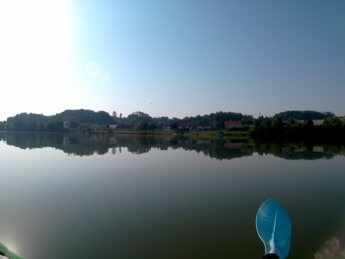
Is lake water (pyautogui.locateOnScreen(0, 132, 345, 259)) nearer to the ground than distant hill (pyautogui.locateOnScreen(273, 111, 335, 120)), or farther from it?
nearer to the ground

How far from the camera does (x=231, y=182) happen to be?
44.1ft

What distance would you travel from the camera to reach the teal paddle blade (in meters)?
4.83

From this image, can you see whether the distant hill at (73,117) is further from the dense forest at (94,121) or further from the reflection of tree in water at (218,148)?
the reflection of tree in water at (218,148)

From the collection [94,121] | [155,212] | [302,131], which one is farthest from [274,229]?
[94,121]

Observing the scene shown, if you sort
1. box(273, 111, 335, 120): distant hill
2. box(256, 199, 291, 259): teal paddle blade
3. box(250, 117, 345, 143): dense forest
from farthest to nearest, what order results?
box(273, 111, 335, 120): distant hill < box(250, 117, 345, 143): dense forest < box(256, 199, 291, 259): teal paddle blade

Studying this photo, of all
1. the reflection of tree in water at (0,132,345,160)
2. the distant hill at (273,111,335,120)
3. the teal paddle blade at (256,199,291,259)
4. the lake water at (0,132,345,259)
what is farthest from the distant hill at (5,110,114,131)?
the teal paddle blade at (256,199,291,259)

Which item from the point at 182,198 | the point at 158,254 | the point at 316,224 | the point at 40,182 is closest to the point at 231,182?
the point at 182,198

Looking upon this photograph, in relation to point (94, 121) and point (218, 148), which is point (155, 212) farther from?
point (94, 121)

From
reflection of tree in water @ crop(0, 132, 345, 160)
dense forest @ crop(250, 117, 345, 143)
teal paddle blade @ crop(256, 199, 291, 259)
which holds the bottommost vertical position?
reflection of tree in water @ crop(0, 132, 345, 160)

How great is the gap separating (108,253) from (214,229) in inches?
112

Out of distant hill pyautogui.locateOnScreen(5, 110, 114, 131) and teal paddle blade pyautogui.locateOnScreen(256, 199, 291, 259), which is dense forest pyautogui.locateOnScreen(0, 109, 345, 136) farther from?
teal paddle blade pyautogui.locateOnScreen(256, 199, 291, 259)

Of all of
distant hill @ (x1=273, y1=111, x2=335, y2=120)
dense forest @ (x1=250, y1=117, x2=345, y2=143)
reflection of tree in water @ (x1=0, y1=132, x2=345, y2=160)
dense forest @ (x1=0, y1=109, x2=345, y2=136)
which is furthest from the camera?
distant hill @ (x1=273, y1=111, x2=335, y2=120)


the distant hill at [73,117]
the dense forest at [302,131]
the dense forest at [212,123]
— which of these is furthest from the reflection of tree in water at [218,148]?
the distant hill at [73,117]

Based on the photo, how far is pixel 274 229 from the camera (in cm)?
507
